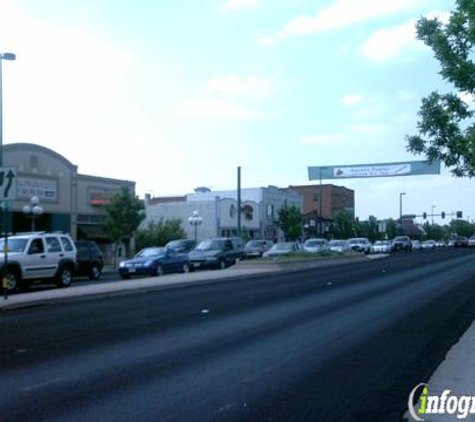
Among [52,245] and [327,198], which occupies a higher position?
[327,198]

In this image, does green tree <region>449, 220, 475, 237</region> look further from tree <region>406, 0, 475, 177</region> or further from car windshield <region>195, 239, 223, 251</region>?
tree <region>406, 0, 475, 177</region>

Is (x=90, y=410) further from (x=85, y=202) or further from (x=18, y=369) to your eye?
(x=85, y=202)

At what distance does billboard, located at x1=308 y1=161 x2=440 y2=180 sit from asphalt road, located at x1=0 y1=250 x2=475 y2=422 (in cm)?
3962

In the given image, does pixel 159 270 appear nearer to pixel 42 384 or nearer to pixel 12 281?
pixel 12 281

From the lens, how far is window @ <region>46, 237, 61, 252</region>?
23283 mm

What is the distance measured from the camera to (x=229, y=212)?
70.8 m

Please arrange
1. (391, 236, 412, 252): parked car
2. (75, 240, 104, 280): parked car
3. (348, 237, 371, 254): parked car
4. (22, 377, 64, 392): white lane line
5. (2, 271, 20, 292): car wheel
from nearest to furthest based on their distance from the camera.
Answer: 1. (22, 377, 64, 392): white lane line
2. (2, 271, 20, 292): car wheel
3. (75, 240, 104, 280): parked car
4. (348, 237, 371, 254): parked car
5. (391, 236, 412, 252): parked car

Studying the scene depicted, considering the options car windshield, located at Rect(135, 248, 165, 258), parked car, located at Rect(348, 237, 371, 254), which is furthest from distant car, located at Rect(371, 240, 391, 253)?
car windshield, located at Rect(135, 248, 165, 258)

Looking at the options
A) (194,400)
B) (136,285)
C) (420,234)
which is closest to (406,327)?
(194,400)

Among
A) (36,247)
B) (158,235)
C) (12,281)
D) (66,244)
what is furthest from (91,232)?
(12,281)

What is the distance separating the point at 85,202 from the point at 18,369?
4034cm

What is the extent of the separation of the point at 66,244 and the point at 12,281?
2.97 m

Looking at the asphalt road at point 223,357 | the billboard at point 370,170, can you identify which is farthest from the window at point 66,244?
the billboard at point 370,170

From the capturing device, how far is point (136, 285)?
23.2 metres
